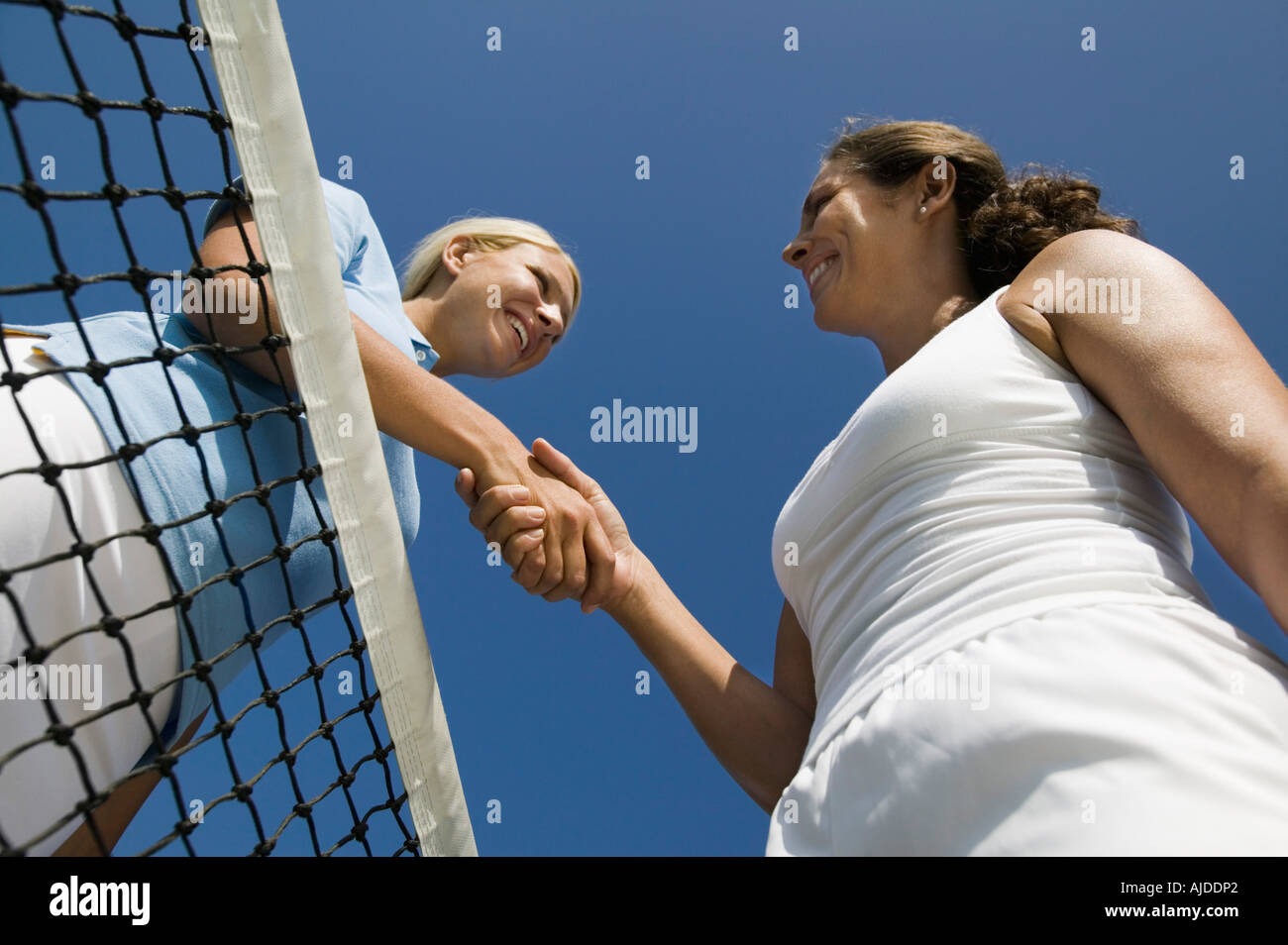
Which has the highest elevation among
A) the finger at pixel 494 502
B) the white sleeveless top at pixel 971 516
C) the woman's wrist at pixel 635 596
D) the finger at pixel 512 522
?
the white sleeveless top at pixel 971 516

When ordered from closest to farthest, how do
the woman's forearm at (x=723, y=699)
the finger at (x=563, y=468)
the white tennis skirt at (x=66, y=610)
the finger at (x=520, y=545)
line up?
1. the white tennis skirt at (x=66, y=610)
2. the woman's forearm at (x=723, y=699)
3. the finger at (x=520, y=545)
4. the finger at (x=563, y=468)

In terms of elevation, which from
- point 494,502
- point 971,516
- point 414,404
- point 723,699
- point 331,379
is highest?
point 331,379

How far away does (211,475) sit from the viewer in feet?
4.67

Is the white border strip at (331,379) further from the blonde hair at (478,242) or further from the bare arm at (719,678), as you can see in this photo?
the blonde hair at (478,242)

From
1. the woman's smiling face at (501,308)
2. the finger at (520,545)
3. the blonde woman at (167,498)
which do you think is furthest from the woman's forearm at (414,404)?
the woman's smiling face at (501,308)

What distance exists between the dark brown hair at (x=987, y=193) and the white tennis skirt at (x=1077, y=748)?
1.08 meters

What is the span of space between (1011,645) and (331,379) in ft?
3.70

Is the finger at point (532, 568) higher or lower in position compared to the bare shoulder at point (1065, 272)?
lower

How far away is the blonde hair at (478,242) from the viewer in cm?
277

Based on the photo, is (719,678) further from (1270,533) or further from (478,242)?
(478,242)

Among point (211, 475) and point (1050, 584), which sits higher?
point (211, 475)

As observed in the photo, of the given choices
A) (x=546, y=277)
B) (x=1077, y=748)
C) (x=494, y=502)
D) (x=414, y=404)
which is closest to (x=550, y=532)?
(x=494, y=502)
